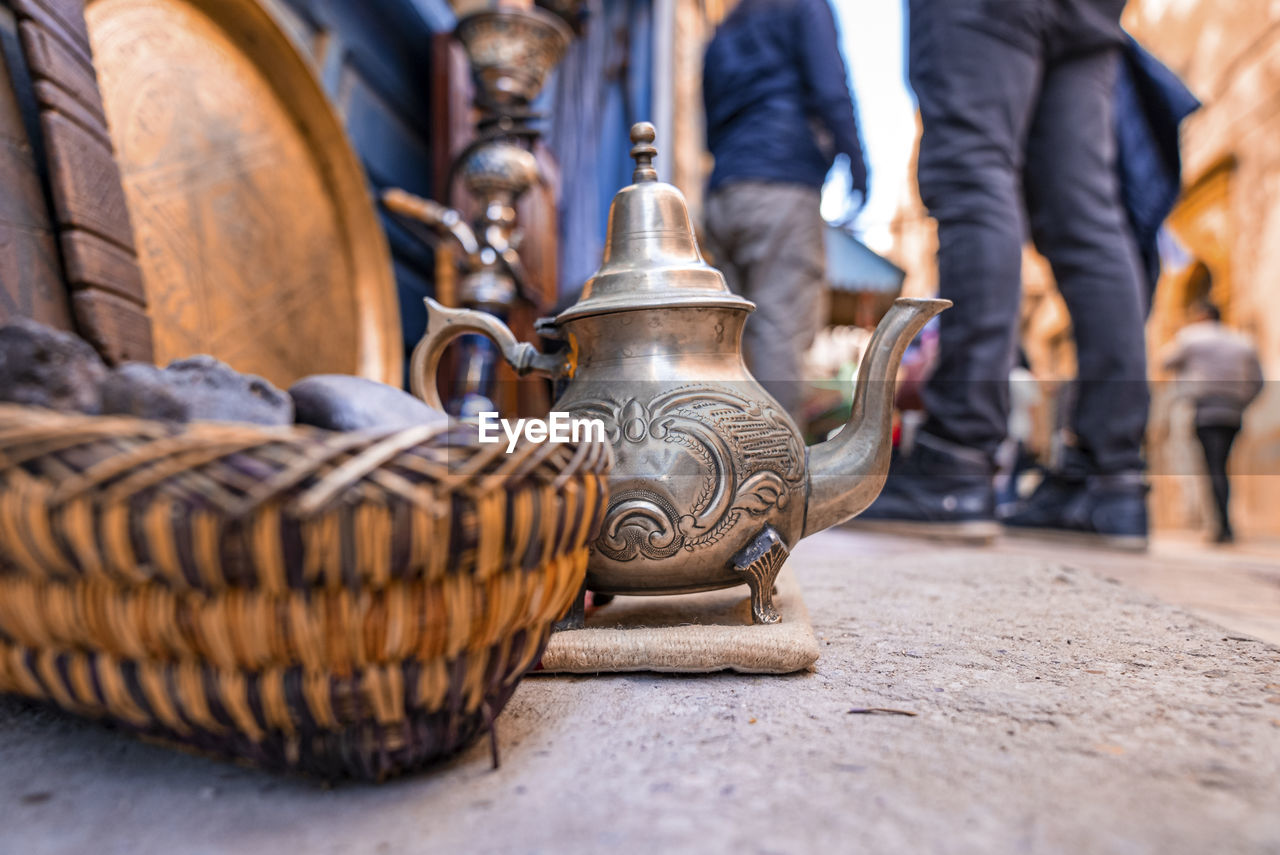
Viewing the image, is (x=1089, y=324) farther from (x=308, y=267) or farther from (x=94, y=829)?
(x=94, y=829)

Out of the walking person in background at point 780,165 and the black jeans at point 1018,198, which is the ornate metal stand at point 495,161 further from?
the black jeans at point 1018,198

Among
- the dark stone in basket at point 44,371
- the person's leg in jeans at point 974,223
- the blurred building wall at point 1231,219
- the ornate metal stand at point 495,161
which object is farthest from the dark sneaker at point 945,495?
the blurred building wall at point 1231,219

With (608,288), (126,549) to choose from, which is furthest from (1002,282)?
(126,549)

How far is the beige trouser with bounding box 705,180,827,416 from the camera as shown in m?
2.19

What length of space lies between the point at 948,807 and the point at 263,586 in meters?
0.36

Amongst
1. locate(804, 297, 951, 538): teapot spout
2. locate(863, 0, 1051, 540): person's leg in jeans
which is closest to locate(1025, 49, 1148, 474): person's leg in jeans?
locate(863, 0, 1051, 540): person's leg in jeans

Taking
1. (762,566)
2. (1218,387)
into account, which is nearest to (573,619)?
(762,566)

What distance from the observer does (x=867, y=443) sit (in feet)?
2.57

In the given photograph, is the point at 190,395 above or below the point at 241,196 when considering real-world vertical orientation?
below

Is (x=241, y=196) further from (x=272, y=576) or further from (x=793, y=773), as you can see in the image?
(x=793, y=773)

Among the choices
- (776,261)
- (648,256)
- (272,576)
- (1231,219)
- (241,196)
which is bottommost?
(272,576)

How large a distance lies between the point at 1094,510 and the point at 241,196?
1.83 metres

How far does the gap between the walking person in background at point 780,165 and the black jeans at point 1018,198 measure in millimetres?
453

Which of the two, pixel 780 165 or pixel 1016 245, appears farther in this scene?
pixel 780 165
